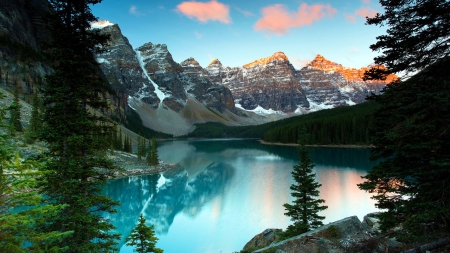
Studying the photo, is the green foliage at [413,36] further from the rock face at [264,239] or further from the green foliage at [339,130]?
the green foliage at [339,130]

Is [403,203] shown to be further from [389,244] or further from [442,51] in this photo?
[442,51]

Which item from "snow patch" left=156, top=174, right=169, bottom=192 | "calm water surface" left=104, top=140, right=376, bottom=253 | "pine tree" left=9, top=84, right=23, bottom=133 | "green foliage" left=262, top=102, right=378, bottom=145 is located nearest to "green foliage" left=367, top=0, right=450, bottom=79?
"pine tree" left=9, top=84, right=23, bottom=133

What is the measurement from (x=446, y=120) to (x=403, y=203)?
309 centimetres

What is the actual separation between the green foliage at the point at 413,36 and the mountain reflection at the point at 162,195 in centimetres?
2472

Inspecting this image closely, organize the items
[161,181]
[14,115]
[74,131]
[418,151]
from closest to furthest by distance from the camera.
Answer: [418,151]
[74,131]
[14,115]
[161,181]

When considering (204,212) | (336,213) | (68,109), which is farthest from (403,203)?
(204,212)

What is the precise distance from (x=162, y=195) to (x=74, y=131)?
32.1 m

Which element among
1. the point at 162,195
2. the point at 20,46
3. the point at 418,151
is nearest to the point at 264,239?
the point at 418,151

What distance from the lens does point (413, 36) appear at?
966 cm

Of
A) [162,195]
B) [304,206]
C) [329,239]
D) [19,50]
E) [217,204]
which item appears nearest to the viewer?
[329,239]

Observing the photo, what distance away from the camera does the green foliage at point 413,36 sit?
898cm

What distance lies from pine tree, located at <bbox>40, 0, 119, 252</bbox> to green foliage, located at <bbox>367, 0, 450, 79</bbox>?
40.0ft

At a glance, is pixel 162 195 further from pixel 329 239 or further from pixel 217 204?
pixel 329 239

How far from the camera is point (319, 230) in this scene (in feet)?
33.0
